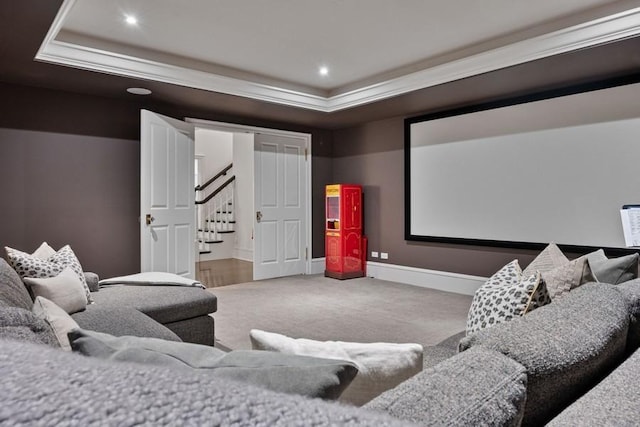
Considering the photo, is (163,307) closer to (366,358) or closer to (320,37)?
(366,358)

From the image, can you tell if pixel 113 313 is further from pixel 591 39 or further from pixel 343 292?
pixel 591 39

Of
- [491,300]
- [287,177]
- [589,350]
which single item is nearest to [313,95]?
[287,177]

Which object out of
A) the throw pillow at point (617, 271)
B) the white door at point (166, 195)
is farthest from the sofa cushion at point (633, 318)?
the white door at point (166, 195)

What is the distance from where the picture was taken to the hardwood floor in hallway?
632cm

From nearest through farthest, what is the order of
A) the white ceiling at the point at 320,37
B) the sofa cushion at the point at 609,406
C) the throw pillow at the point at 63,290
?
the sofa cushion at the point at 609,406, the throw pillow at the point at 63,290, the white ceiling at the point at 320,37

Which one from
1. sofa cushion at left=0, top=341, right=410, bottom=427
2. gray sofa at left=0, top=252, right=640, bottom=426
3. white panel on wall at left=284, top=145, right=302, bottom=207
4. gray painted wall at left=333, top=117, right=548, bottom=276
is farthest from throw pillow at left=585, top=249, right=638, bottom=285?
white panel on wall at left=284, top=145, right=302, bottom=207

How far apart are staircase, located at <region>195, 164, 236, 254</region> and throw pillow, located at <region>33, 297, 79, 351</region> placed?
286 inches

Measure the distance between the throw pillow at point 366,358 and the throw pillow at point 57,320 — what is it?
0.76m

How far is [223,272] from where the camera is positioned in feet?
23.4

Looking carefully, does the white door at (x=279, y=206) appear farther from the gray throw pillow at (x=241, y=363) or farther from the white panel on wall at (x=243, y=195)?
the gray throw pillow at (x=241, y=363)

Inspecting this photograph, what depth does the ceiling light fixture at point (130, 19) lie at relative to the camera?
3537 millimetres

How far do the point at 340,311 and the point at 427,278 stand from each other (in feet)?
5.97

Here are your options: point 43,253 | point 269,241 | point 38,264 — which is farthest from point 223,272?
point 38,264

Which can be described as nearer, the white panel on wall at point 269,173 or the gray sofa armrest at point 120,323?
the gray sofa armrest at point 120,323
